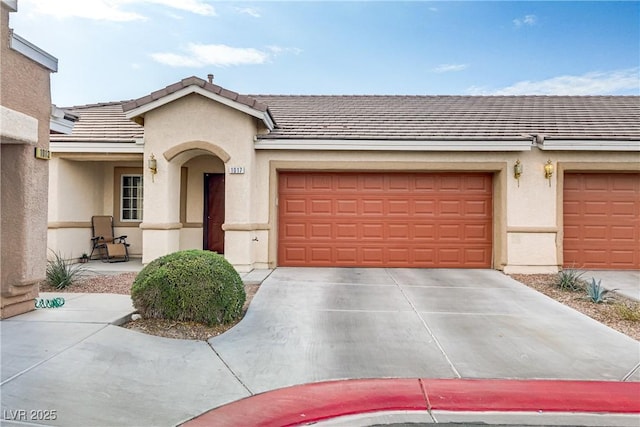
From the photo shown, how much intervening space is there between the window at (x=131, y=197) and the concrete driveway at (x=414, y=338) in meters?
6.62

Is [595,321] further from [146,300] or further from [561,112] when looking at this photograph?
[561,112]

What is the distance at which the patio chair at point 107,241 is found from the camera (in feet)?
38.8

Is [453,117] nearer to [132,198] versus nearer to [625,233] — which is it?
[625,233]

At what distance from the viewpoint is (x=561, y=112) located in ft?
44.0

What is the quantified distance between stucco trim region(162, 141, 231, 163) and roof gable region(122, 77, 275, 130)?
111 cm

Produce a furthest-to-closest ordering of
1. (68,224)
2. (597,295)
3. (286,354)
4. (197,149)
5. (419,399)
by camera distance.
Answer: (68,224) → (197,149) → (597,295) → (286,354) → (419,399)

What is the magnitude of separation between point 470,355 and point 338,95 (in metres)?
13.2

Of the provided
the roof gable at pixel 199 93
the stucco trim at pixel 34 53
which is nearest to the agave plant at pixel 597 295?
the roof gable at pixel 199 93

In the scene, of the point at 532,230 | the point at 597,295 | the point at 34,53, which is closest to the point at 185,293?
the point at 34,53

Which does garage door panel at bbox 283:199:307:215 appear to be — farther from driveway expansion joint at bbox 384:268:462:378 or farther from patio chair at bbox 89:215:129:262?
patio chair at bbox 89:215:129:262

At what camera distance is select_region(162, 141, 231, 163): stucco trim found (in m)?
10.1

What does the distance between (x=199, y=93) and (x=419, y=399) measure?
8687 mm

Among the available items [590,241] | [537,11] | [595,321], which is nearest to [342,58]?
[537,11]

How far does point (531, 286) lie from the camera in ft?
29.9
